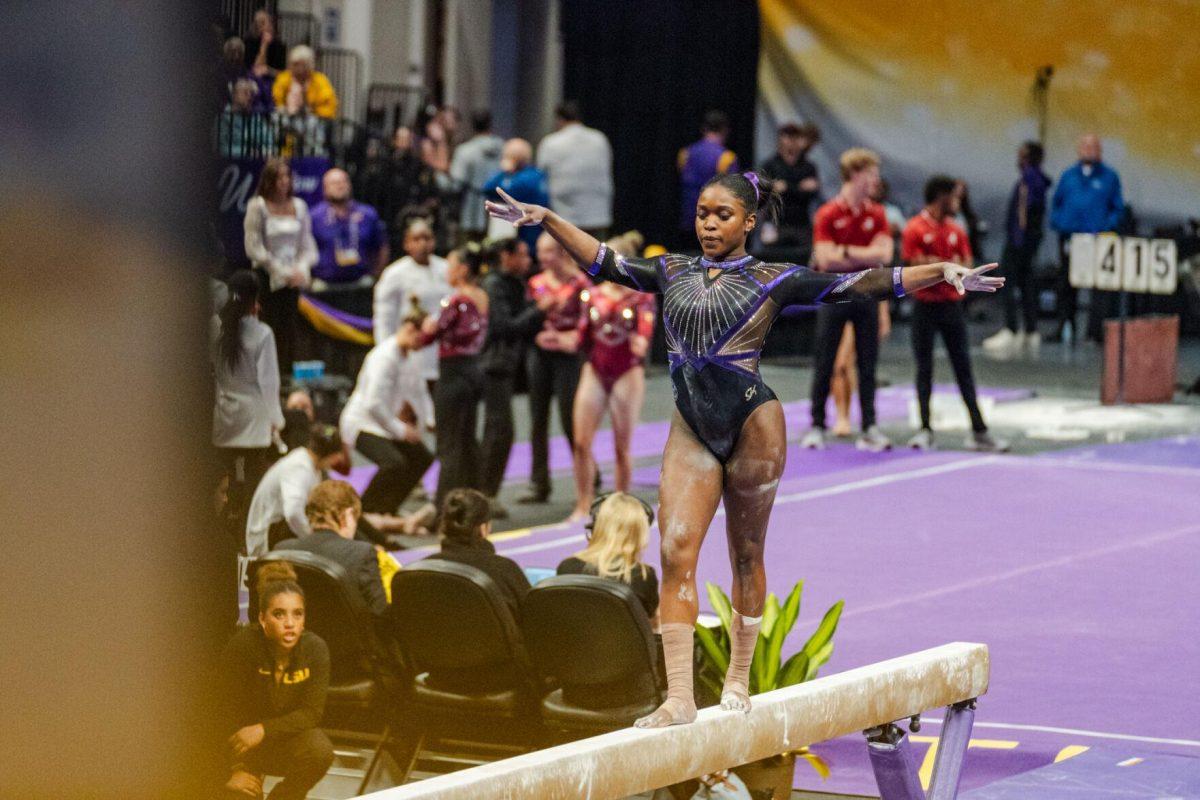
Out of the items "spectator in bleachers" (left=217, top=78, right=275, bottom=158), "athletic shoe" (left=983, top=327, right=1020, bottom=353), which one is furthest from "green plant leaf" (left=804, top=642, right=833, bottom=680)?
"athletic shoe" (left=983, top=327, right=1020, bottom=353)

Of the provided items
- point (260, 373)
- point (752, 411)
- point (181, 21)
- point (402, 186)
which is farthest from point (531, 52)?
point (181, 21)

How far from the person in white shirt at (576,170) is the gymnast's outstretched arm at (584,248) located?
9995 mm

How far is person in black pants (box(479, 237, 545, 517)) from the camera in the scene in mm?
9539

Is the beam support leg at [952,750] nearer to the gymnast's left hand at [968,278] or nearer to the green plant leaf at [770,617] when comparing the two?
the green plant leaf at [770,617]

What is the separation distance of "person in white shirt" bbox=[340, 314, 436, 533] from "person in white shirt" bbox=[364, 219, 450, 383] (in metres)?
0.73

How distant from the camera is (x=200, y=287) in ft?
6.88

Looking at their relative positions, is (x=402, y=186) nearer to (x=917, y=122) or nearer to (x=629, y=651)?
(x=917, y=122)

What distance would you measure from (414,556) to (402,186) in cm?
659

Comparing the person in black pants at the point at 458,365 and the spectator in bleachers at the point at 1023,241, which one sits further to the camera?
the spectator in bleachers at the point at 1023,241

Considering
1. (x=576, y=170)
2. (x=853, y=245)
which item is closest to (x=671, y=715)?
(x=853, y=245)

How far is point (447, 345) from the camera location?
9.23m

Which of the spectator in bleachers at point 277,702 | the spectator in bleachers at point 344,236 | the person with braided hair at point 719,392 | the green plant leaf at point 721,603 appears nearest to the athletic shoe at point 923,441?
the spectator in bleachers at point 344,236

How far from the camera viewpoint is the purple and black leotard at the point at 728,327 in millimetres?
3973

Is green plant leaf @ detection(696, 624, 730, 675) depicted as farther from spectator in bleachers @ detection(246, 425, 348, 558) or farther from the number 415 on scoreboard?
the number 415 on scoreboard
